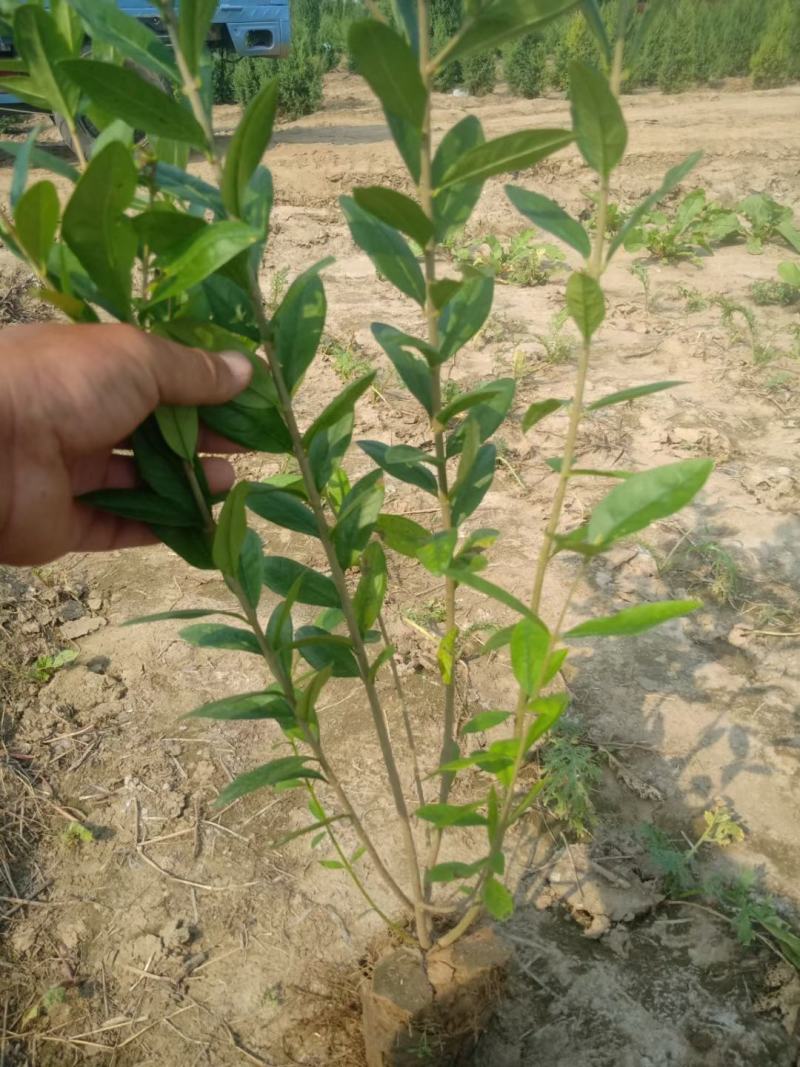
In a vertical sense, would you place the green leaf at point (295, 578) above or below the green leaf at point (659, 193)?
below

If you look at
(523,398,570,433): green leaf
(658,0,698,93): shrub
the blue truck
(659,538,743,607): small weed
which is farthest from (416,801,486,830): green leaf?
(658,0,698,93): shrub

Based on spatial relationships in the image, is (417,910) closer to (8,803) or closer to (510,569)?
(8,803)

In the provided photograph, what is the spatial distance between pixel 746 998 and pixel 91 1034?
4.60 ft

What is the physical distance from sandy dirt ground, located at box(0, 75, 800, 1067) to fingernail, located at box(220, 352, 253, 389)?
Answer: 1.44 meters

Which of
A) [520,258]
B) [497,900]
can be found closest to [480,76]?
[520,258]

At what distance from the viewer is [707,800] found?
7.10 feet

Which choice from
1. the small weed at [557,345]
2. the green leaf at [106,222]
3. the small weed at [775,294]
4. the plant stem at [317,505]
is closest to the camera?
the green leaf at [106,222]

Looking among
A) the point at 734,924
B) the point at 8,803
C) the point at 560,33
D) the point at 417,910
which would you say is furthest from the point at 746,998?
the point at 560,33

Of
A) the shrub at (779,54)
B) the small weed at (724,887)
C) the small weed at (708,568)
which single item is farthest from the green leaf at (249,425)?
the shrub at (779,54)

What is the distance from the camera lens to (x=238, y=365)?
2.97 ft

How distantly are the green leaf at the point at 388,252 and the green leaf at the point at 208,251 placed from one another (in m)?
0.24

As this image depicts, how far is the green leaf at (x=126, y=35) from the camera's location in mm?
804

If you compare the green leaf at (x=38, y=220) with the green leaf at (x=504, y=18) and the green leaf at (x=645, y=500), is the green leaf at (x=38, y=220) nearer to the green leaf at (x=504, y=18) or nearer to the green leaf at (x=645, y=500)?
the green leaf at (x=504, y=18)

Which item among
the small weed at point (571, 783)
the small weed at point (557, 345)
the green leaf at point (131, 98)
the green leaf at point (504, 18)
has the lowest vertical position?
the small weed at point (571, 783)
